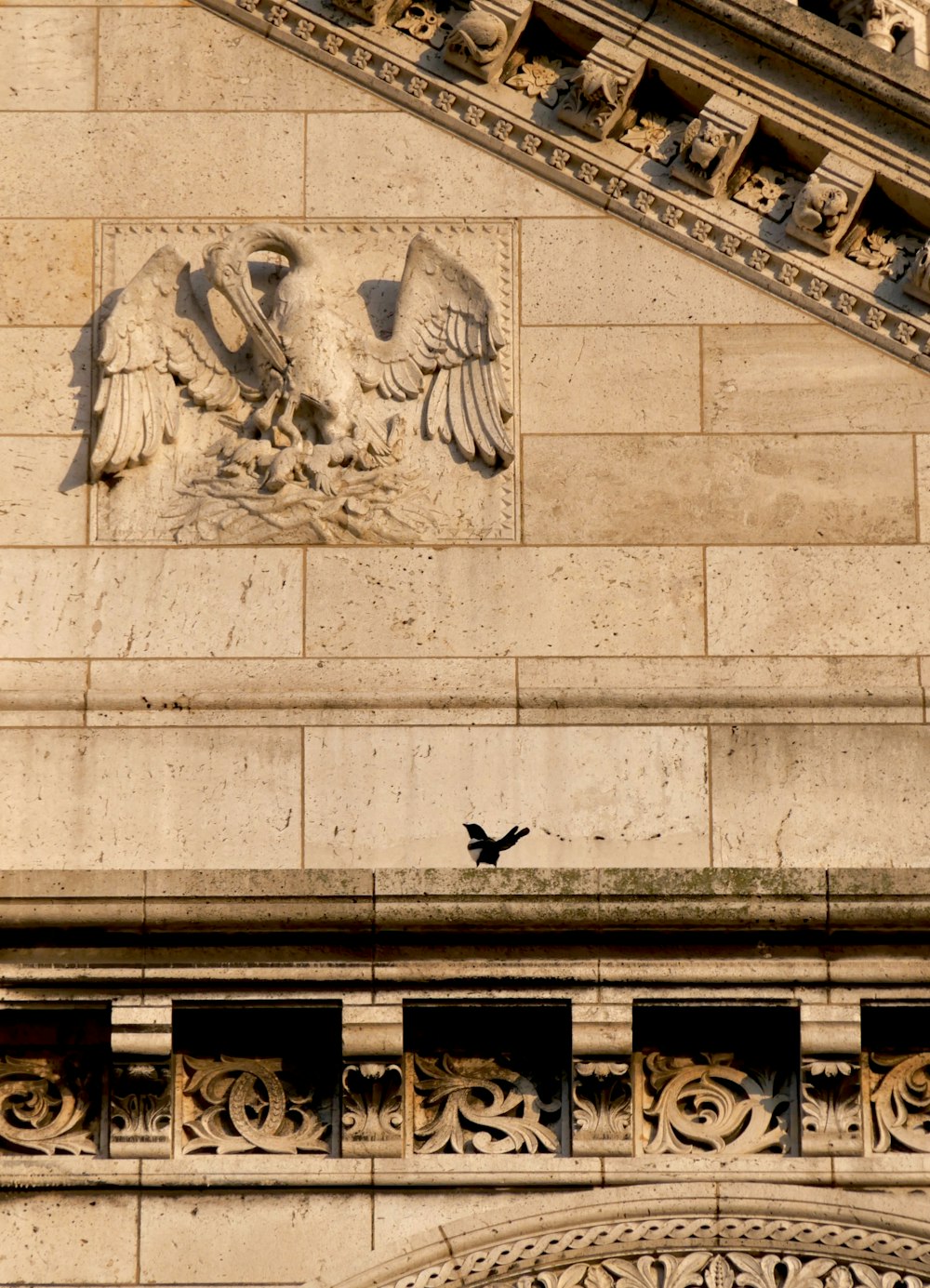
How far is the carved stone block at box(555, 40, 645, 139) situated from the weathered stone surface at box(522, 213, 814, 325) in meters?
0.46

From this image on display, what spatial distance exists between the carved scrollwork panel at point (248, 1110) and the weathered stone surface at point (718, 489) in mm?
2762

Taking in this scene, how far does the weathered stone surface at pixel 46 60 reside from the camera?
18.3 meters

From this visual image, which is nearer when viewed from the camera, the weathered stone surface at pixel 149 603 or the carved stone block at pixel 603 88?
the weathered stone surface at pixel 149 603

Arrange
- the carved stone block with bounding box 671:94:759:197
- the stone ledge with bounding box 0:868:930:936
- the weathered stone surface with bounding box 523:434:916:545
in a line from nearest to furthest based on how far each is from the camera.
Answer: the stone ledge with bounding box 0:868:930:936
the weathered stone surface with bounding box 523:434:916:545
the carved stone block with bounding box 671:94:759:197

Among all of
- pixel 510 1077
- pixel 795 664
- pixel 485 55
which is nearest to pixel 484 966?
pixel 510 1077

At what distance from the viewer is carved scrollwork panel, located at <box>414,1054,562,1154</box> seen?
16.3 m

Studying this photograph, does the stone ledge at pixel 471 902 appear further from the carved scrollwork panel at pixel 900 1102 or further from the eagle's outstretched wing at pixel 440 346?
the eagle's outstretched wing at pixel 440 346

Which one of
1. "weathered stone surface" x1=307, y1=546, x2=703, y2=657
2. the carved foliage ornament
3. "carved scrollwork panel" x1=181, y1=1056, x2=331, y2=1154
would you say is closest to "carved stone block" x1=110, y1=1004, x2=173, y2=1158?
"carved scrollwork panel" x1=181, y1=1056, x2=331, y2=1154

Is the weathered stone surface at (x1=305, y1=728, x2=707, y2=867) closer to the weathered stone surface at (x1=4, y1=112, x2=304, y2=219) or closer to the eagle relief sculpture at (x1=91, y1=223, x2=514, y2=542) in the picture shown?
the eagle relief sculpture at (x1=91, y1=223, x2=514, y2=542)

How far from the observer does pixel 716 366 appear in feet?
58.3

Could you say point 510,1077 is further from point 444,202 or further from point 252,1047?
point 444,202

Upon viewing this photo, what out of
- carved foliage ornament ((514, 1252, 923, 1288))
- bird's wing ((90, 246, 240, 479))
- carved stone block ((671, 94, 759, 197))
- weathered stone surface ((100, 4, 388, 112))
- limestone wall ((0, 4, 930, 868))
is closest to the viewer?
carved foliage ornament ((514, 1252, 923, 1288))

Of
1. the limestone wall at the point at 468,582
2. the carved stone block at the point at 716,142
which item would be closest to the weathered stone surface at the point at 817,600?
the limestone wall at the point at 468,582

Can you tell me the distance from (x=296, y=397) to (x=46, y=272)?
1.34m
